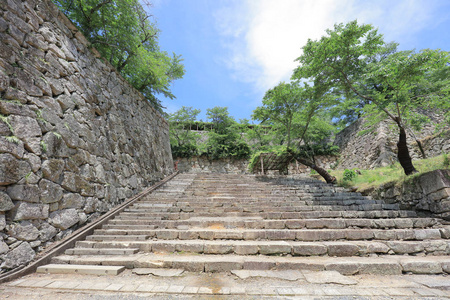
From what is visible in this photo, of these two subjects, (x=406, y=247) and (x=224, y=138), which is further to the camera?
(x=224, y=138)

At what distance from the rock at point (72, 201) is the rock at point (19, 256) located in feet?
2.60

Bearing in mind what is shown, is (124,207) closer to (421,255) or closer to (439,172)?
(421,255)

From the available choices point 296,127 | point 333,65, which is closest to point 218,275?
point 333,65

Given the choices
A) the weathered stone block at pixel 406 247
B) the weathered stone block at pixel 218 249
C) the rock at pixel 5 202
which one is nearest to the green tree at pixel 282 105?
the weathered stone block at pixel 406 247

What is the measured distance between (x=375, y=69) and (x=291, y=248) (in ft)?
17.6

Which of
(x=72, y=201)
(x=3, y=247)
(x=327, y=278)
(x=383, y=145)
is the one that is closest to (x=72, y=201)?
(x=72, y=201)

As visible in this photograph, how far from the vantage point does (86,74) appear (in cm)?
496

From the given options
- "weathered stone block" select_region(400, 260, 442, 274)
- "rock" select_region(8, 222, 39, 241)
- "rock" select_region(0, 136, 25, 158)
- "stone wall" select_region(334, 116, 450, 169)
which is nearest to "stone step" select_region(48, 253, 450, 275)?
"weathered stone block" select_region(400, 260, 442, 274)

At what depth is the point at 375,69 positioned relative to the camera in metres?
5.04

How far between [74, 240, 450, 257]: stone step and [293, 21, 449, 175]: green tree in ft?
7.94

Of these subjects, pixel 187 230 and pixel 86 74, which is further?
pixel 86 74

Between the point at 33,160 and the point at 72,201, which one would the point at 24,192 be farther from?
the point at 72,201

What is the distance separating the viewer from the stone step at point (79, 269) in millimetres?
2682

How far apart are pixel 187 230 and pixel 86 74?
4.99 m
